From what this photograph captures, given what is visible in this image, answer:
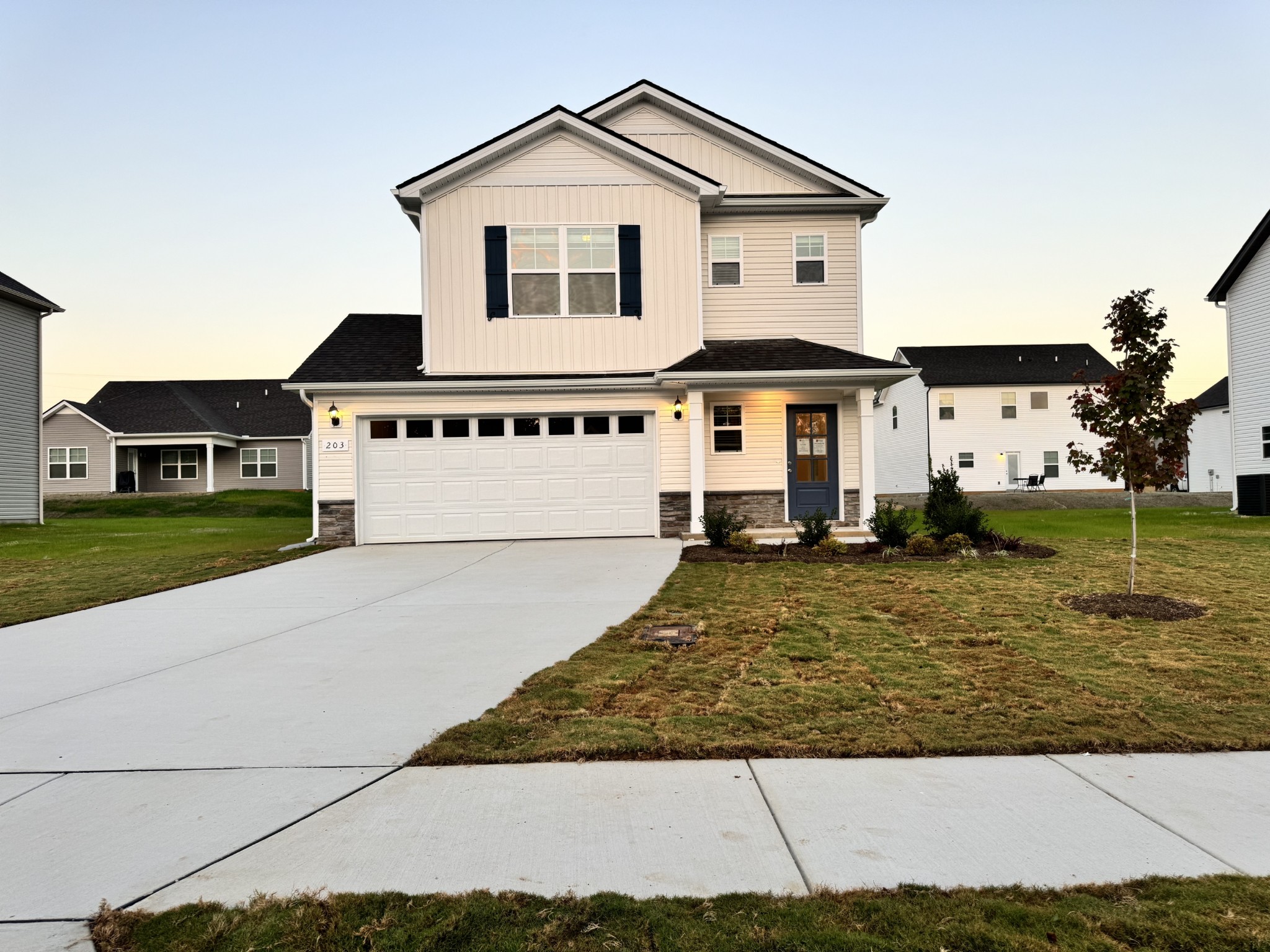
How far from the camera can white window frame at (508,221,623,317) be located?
14609 millimetres

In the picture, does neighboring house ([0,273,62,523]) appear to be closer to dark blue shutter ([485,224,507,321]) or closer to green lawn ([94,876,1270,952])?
dark blue shutter ([485,224,507,321])

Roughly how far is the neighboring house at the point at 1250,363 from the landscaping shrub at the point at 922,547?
14017 millimetres

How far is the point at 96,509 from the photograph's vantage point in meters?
28.4

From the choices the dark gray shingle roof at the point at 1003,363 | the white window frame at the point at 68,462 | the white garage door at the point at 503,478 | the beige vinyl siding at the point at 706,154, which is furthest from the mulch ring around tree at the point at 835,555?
the white window frame at the point at 68,462

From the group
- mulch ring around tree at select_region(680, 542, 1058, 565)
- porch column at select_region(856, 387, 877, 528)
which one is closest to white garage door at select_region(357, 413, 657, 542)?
mulch ring around tree at select_region(680, 542, 1058, 565)

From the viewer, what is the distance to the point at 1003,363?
36375 mm

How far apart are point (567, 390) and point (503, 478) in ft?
7.21

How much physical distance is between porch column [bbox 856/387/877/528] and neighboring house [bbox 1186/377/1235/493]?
86.3 feet

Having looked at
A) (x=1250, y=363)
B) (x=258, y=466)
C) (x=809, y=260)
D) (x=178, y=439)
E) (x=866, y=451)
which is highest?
(x=809, y=260)

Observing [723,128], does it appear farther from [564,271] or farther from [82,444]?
[82,444]

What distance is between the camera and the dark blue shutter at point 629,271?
1469 cm

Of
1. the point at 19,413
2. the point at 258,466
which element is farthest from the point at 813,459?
the point at 258,466

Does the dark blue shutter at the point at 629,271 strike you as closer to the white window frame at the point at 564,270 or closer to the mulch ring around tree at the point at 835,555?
the white window frame at the point at 564,270

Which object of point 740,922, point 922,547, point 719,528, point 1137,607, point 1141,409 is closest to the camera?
point 740,922
